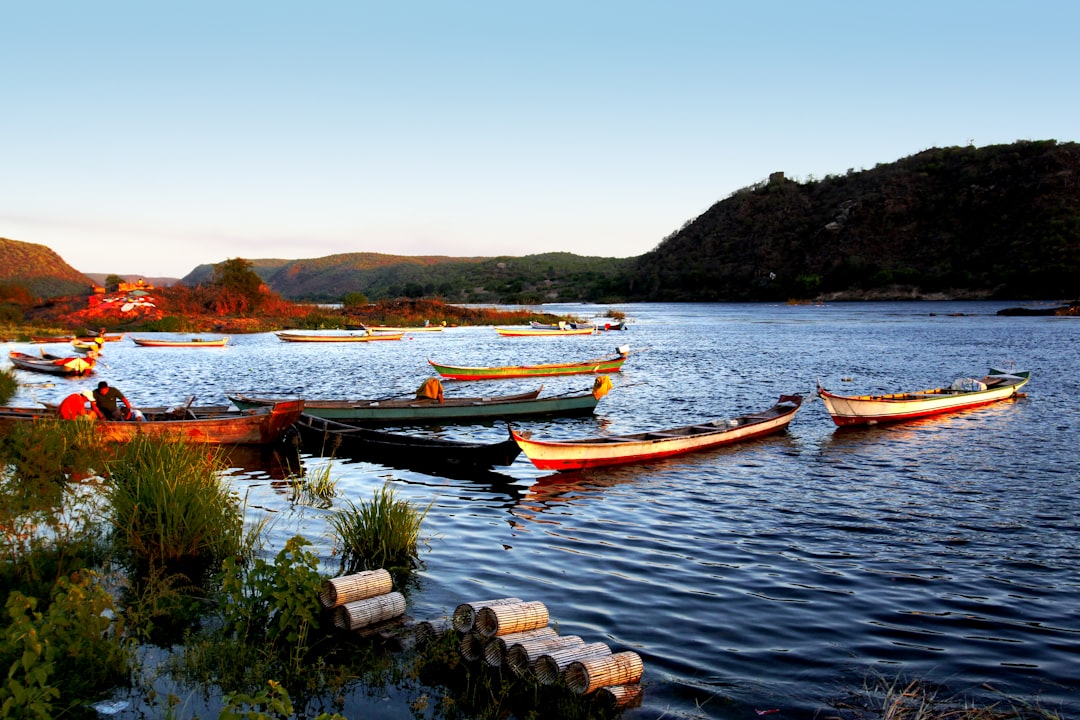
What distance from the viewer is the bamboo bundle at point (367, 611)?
869 centimetres

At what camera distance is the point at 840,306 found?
127438 mm

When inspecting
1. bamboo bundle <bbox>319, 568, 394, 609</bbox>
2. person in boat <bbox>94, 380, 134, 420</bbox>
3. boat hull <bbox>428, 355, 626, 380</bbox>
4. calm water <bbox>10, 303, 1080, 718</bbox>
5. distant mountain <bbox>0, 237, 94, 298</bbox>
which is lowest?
calm water <bbox>10, 303, 1080, 718</bbox>

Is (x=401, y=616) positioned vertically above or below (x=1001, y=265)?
Result: below

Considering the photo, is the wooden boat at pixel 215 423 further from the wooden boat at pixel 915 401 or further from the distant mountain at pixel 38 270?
the distant mountain at pixel 38 270

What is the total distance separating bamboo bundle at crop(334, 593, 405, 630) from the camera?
8688 millimetres

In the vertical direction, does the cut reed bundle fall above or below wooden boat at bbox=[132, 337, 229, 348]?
above

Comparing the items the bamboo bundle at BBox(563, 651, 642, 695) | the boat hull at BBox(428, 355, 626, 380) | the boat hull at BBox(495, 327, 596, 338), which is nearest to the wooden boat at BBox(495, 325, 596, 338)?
the boat hull at BBox(495, 327, 596, 338)

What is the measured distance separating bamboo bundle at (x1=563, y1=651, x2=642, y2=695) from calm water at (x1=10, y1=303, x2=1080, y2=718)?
1.13 feet

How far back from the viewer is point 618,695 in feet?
23.9

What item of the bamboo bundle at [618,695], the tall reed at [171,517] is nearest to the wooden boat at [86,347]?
the tall reed at [171,517]

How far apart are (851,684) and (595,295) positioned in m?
176

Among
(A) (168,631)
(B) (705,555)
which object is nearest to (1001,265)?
(B) (705,555)

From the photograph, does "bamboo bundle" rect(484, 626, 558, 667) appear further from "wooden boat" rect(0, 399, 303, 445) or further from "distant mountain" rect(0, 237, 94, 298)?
"distant mountain" rect(0, 237, 94, 298)

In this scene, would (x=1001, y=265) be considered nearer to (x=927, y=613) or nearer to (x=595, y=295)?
(x=595, y=295)
